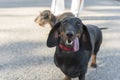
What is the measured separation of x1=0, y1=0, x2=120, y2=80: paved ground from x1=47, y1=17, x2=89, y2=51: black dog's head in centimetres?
86

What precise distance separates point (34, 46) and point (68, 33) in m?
2.52

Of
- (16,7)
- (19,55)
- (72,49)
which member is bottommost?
(16,7)

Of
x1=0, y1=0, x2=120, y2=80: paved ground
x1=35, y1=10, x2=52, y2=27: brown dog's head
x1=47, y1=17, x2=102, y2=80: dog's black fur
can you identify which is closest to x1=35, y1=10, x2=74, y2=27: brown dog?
→ x1=35, y1=10, x2=52, y2=27: brown dog's head

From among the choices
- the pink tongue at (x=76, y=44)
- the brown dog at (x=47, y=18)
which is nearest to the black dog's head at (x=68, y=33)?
the pink tongue at (x=76, y=44)

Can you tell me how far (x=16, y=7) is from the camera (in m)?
9.76

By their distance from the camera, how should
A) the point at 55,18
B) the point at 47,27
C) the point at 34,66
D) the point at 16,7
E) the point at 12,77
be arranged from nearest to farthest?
the point at 12,77
the point at 34,66
the point at 55,18
the point at 47,27
the point at 16,7

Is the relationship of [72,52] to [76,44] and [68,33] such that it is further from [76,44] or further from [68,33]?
[68,33]

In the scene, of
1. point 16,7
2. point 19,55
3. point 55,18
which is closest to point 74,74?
point 19,55

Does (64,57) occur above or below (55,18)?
above

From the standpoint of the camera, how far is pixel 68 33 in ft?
12.0

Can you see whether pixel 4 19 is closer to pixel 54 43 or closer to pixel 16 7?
pixel 16 7

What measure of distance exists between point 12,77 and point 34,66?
1.70 feet

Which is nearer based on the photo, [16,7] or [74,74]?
[74,74]

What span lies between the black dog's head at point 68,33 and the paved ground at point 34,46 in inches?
33.9
